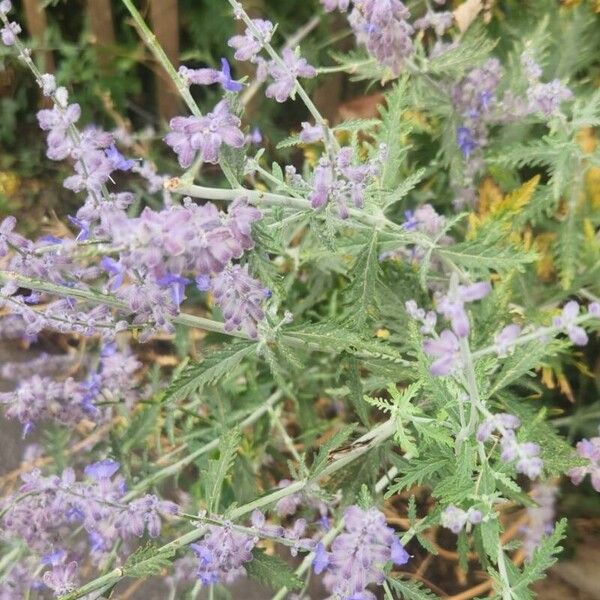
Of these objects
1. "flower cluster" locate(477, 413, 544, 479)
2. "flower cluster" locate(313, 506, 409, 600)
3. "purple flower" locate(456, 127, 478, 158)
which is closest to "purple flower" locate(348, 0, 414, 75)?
"purple flower" locate(456, 127, 478, 158)

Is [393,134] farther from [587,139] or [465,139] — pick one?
[587,139]

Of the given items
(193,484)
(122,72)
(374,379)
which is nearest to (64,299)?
(374,379)

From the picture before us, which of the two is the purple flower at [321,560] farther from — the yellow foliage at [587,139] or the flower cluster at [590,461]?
the yellow foliage at [587,139]

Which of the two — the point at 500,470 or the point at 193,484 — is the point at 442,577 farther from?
the point at 500,470

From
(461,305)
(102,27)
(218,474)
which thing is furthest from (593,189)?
(102,27)

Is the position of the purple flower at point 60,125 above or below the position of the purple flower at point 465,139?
above

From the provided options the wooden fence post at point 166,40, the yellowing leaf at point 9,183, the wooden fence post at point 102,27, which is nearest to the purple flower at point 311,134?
the wooden fence post at point 166,40
